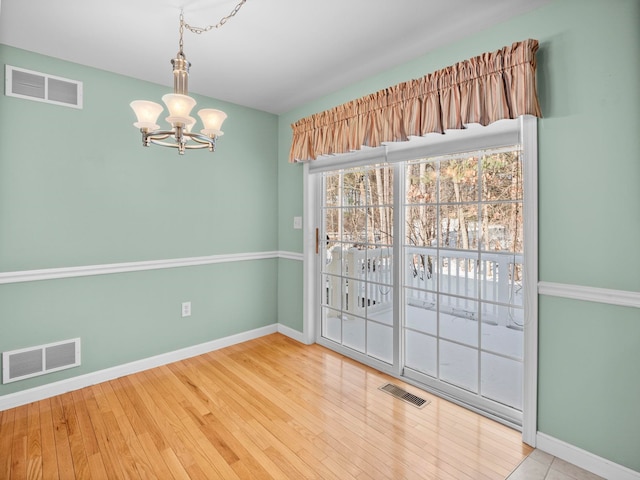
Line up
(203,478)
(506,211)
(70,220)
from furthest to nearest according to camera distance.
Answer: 1. (70,220)
2. (506,211)
3. (203,478)

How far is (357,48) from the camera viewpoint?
96.9 inches

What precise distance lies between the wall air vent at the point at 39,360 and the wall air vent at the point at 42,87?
1.90 metres

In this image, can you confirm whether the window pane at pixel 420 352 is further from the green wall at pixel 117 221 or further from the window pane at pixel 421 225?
the green wall at pixel 117 221

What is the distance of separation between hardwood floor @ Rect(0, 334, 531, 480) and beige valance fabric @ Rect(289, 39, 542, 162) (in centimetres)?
201

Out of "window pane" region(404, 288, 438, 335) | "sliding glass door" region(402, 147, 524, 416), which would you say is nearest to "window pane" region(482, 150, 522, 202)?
"sliding glass door" region(402, 147, 524, 416)

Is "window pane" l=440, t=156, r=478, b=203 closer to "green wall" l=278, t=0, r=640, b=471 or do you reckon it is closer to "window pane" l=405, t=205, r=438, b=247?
"window pane" l=405, t=205, r=438, b=247

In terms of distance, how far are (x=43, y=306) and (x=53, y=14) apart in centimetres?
205

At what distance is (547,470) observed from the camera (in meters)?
1.83

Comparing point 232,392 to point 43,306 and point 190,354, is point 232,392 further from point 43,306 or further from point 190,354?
point 43,306

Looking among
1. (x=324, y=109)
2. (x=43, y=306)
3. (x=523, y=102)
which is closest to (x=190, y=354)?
(x=43, y=306)

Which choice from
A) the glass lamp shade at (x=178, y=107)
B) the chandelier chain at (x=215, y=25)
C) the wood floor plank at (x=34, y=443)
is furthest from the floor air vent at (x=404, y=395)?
the chandelier chain at (x=215, y=25)

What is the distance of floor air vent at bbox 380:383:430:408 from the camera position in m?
2.50

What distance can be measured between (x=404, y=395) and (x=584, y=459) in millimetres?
1109

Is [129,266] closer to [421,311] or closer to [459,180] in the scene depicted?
[421,311]
